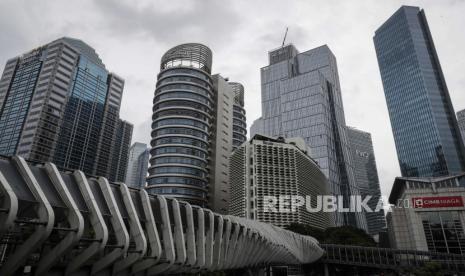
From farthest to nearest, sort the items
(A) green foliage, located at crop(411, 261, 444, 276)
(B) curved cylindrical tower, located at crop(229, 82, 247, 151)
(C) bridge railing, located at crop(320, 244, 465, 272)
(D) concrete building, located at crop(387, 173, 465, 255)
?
(B) curved cylindrical tower, located at crop(229, 82, 247, 151), (D) concrete building, located at crop(387, 173, 465, 255), (C) bridge railing, located at crop(320, 244, 465, 272), (A) green foliage, located at crop(411, 261, 444, 276)

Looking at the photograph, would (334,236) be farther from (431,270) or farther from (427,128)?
(427,128)

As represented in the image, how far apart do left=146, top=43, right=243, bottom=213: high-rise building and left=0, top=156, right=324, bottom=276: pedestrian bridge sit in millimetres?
76343

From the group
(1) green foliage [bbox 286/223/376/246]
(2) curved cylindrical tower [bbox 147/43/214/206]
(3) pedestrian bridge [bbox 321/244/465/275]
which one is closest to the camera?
(3) pedestrian bridge [bbox 321/244/465/275]

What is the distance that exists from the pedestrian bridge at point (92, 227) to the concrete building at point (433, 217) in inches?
2352

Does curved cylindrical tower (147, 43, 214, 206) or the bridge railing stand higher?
curved cylindrical tower (147, 43, 214, 206)

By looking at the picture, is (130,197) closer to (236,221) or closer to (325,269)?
(236,221)

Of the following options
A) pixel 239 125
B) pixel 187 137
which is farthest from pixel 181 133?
pixel 239 125

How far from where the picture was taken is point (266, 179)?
454ft

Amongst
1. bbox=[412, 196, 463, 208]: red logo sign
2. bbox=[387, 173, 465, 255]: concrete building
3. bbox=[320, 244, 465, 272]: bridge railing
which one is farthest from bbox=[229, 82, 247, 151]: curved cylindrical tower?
bbox=[412, 196, 463, 208]: red logo sign

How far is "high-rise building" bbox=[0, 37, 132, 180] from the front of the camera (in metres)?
165

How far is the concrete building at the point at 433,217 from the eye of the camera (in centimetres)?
7575

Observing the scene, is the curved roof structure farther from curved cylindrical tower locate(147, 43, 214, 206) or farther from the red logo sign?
the red logo sign

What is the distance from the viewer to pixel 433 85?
191750mm

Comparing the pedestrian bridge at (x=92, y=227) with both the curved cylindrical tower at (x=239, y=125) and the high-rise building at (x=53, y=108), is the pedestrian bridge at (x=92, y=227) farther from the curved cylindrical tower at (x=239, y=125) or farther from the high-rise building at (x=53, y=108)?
the high-rise building at (x=53, y=108)
